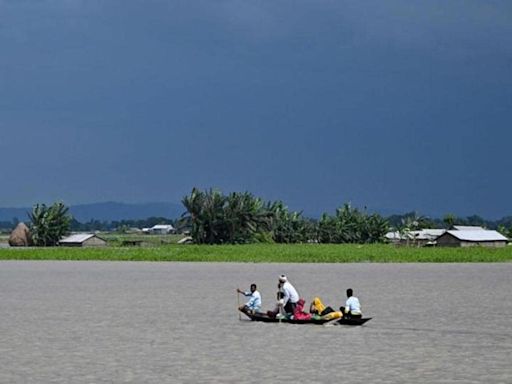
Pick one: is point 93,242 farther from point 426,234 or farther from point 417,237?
point 426,234

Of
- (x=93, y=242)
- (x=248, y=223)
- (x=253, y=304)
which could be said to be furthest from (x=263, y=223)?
(x=253, y=304)

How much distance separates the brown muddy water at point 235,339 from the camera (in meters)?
15.9

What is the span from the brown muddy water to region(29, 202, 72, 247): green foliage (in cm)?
6457

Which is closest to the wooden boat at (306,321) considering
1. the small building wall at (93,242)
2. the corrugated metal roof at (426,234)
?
the small building wall at (93,242)

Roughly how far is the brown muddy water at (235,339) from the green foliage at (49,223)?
64572 mm

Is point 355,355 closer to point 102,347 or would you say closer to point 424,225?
point 102,347

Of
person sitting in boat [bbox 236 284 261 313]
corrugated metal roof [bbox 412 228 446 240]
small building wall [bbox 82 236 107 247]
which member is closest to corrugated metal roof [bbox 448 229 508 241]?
corrugated metal roof [bbox 412 228 446 240]

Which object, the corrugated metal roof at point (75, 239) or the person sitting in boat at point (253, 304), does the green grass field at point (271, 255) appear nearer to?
the corrugated metal roof at point (75, 239)

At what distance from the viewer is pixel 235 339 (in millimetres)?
20531

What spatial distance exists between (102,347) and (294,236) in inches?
3382

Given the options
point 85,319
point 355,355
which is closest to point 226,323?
point 85,319

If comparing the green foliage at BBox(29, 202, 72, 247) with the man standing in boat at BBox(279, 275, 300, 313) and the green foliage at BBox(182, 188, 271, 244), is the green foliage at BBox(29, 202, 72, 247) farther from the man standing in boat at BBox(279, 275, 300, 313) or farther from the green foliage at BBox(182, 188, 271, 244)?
the man standing in boat at BBox(279, 275, 300, 313)

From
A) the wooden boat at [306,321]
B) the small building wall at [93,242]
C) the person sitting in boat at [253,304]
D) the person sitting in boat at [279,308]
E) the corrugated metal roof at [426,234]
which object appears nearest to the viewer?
the wooden boat at [306,321]

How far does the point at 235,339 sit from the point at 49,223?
83755 millimetres
